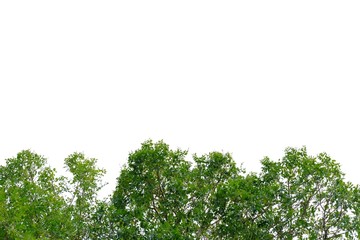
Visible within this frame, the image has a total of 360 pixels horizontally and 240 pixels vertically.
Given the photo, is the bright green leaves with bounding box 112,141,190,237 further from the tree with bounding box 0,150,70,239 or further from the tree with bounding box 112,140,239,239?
the tree with bounding box 0,150,70,239

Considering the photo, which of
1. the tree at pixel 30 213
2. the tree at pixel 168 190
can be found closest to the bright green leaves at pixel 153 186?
the tree at pixel 168 190

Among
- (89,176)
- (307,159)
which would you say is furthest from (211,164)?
(89,176)

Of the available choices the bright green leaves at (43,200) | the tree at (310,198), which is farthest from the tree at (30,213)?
the tree at (310,198)

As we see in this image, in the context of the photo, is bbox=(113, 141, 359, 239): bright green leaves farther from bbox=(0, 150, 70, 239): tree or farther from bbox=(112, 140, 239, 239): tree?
bbox=(0, 150, 70, 239): tree

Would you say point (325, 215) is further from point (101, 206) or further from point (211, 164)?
point (101, 206)

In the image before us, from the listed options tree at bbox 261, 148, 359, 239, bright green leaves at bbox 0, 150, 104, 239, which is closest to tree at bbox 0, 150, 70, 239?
bright green leaves at bbox 0, 150, 104, 239

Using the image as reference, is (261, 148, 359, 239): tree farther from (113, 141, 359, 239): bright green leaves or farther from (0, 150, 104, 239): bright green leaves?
(0, 150, 104, 239): bright green leaves

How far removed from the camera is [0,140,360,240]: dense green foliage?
2555 cm

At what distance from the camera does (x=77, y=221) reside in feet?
93.5

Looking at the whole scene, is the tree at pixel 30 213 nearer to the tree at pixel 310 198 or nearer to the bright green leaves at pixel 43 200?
the bright green leaves at pixel 43 200

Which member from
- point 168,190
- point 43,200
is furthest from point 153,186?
point 43,200

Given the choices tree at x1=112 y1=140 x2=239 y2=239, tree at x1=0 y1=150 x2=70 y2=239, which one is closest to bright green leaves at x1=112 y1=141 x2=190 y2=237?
tree at x1=112 y1=140 x2=239 y2=239

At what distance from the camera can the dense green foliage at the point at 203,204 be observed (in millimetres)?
25547

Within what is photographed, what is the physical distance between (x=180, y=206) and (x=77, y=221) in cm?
593
